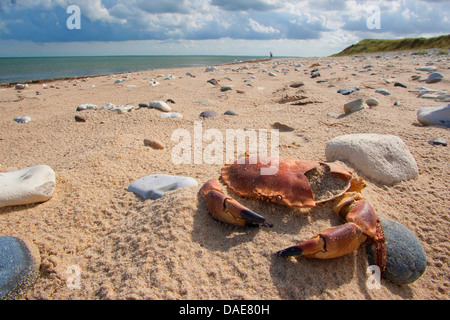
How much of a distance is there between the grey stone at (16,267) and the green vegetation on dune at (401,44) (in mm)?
30661

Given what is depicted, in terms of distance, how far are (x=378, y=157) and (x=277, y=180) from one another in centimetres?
130

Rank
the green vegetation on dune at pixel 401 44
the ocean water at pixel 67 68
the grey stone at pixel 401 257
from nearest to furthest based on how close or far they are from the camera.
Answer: the grey stone at pixel 401 257 < the ocean water at pixel 67 68 < the green vegetation on dune at pixel 401 44

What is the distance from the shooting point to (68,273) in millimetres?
1582

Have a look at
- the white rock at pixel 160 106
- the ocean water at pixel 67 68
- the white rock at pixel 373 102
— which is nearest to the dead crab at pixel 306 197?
the white rock at pixel 160 106

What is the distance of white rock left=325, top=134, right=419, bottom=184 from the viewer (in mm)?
2498

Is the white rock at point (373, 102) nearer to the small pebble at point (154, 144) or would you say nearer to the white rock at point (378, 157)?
the white rock at point (378, 157)

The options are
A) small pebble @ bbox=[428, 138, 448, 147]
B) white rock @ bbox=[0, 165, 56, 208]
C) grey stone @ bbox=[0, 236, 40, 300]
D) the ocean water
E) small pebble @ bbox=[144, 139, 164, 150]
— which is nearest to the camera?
grey stone @ bbox=[0, 236, 40, 300]

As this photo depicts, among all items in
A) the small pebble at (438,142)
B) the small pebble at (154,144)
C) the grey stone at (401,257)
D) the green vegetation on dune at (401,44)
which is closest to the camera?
the grey stone at (401,257)

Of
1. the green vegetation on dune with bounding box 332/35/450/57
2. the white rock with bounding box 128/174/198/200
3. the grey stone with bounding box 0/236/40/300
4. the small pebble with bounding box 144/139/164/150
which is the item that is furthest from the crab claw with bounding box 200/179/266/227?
the green vegetation on dune with bounding box 332/35/450/57

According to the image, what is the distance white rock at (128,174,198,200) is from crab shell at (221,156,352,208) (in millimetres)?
355

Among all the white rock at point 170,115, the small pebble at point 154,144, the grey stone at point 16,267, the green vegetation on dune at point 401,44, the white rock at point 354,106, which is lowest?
the grey stone at point 16,267

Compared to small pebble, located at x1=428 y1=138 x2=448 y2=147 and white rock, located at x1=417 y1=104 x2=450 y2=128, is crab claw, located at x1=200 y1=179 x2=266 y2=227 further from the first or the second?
white rock, located at x1=417 y1=104 x2=450 y2=128

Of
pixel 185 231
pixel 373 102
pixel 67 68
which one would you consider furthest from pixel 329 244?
pixel 67 68

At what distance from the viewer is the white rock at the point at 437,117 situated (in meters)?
3.50
